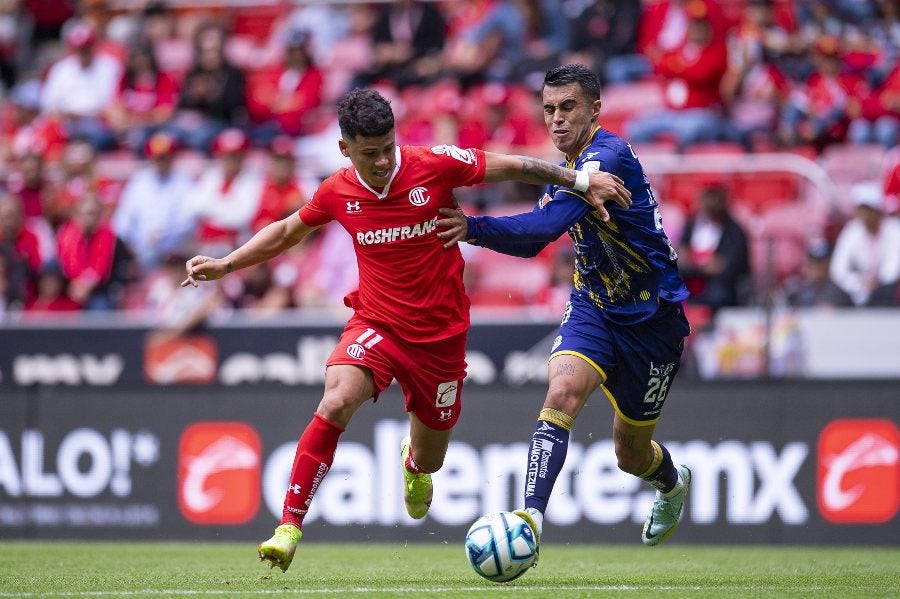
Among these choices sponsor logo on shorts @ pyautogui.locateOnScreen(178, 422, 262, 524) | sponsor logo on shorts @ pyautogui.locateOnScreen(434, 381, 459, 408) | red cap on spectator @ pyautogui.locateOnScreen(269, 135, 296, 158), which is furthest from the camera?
red cap on spectator @ pyautogui.locateOnScreen(269, 135, 296, 158)

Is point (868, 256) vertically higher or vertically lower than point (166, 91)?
lower

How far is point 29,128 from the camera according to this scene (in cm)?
1812

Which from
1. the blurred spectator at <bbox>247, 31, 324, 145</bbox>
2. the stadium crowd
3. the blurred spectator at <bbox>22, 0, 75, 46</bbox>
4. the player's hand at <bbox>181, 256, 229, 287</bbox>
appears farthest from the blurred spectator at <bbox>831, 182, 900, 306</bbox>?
the blurred spectator at <bbox>22, 0, 75, 46</bbox>

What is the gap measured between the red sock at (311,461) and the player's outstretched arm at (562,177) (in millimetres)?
1550

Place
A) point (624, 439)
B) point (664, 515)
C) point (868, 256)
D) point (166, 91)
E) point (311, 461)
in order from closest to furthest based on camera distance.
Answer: point (311, 461) → point (624, 439) → point (664, 515) → point (868, 256) → point (166, 91)

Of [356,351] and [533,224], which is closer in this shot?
[533,224]

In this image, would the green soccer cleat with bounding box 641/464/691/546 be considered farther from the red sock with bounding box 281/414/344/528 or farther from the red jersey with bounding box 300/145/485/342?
the red sock with bounding box 281/414/344/528

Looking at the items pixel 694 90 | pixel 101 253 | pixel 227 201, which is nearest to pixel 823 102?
pixel 694 90

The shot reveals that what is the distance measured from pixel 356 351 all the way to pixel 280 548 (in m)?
1.18

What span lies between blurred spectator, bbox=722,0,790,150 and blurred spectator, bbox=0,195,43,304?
24.6 feet

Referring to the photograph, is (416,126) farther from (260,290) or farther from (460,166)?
(460,166)

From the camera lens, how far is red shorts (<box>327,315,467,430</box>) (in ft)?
24.1

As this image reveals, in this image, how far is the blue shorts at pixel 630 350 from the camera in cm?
748

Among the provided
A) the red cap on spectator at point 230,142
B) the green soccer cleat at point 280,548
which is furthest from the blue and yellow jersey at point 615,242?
the red cap on spectator at point 230,142
